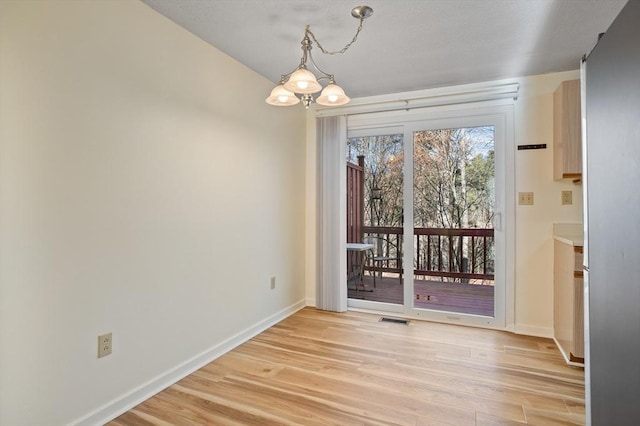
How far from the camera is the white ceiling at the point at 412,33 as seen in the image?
6.68ft

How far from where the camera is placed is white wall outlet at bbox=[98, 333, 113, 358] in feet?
5.96

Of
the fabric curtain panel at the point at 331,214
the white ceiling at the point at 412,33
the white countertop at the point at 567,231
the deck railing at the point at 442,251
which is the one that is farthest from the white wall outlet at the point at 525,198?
the fabric curtain panel at the point at 331,214

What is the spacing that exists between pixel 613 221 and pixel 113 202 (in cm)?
216

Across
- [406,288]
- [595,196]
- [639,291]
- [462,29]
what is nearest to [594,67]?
[595,196]

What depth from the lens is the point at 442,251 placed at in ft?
11.8

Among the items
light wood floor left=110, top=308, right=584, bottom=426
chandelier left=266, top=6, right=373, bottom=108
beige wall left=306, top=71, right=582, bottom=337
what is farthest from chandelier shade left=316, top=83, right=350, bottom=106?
beige wall left=306, top=71, right=582, bottom=337

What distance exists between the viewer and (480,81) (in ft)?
10.6

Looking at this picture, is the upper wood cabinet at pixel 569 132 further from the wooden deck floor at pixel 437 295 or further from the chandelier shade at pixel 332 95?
the chandelier shade at pixel 332 95

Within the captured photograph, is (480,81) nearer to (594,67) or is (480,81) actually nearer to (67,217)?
(594,67)

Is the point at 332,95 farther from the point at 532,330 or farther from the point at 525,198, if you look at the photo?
the point at 532,330

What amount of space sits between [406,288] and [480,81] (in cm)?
219

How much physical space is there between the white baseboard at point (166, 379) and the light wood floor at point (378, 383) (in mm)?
54

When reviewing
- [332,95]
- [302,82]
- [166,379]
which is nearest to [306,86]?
[302,82]

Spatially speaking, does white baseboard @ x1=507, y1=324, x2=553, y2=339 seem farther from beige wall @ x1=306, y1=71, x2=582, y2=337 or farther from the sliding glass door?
the sliding glass door
